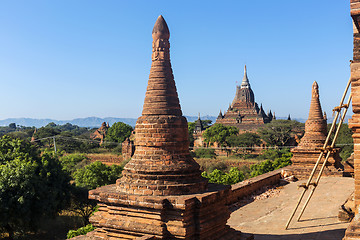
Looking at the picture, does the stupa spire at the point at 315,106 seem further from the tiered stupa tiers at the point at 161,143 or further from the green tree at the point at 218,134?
the green tree at the point at 218,134

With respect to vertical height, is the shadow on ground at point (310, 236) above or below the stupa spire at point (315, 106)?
below

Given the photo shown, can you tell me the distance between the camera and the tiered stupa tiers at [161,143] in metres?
6.39

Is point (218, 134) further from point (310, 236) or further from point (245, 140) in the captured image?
point (310, 236)

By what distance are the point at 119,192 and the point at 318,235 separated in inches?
205

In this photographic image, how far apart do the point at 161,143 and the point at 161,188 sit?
0.88 metres

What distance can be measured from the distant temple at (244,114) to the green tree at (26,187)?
5921 cm

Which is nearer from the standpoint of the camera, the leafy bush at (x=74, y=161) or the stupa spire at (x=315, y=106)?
the stupa spire at (x=315, y=106)

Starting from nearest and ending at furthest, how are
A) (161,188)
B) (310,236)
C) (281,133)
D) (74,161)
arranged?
1. (161,188)
2. (310,236)
3. (74,161)
4. (281,133)

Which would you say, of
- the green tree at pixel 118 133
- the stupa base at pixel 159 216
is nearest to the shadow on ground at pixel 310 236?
the stupa base at pixel 159 216

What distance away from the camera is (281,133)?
57.2 meters

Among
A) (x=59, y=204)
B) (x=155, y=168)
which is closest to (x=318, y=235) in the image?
(x=155, y=168)

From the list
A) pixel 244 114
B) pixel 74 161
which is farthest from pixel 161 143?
pixel 244 114

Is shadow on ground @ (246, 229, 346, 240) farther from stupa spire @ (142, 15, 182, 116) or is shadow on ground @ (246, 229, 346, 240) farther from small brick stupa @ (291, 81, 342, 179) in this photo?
small brick stupa @ (291, 81, 342, 179)

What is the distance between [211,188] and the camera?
6.95 metres
